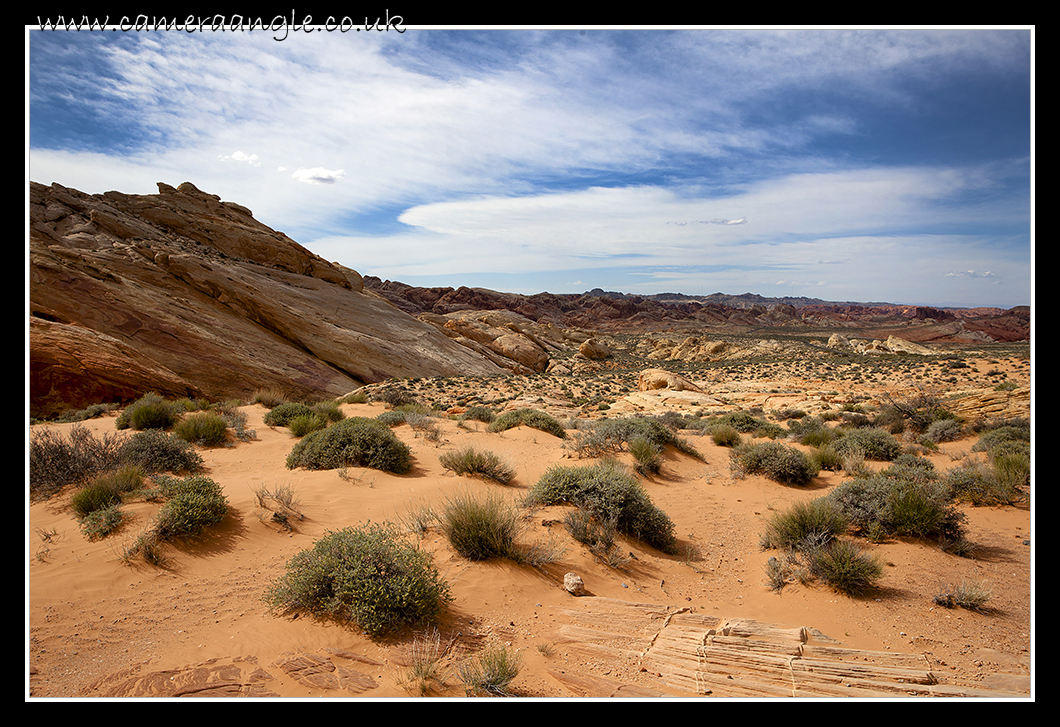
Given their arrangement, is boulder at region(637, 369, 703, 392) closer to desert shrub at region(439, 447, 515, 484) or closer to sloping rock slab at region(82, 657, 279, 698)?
desert shrub at region(439, 447, 515, 484)

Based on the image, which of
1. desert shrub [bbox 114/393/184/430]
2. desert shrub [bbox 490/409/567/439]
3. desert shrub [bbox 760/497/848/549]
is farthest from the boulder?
desert shrub [bbox 114/393/184/430]

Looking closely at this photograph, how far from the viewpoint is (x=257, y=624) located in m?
3.53

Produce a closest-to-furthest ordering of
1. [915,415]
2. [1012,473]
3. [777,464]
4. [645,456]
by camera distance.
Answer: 1. [1012,473]
2. [777,464]
3. [645,456]
4. [915,415]

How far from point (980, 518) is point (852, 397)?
14462 mm

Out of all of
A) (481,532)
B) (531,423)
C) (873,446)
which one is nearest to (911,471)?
(873,446)

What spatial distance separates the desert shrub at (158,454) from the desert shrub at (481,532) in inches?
188

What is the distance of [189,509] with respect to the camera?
15.7 feet

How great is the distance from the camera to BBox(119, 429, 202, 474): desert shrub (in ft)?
21.2

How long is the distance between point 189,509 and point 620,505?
4920mm

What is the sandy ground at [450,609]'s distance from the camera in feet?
10.1

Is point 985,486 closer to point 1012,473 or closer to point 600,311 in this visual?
point 1012,473

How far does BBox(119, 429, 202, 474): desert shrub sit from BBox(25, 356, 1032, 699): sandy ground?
0.84 m

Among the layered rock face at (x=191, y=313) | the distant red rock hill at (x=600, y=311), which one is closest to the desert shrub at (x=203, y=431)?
the layered rock face at (x=191, y=313)
